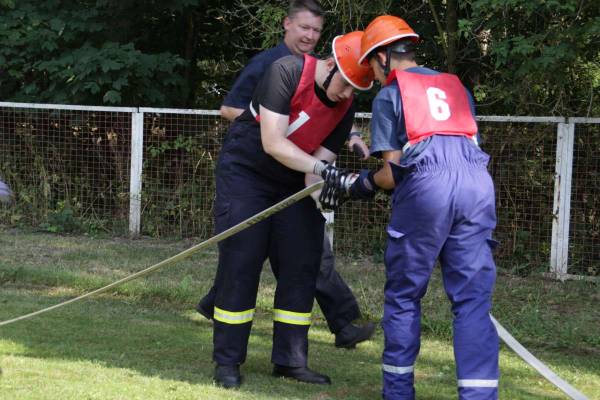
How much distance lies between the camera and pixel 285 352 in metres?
5.45

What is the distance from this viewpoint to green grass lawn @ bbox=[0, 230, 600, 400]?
5.25 meters

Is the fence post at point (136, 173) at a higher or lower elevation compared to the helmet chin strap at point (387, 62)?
lower

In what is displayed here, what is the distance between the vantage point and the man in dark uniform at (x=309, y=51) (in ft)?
20.6

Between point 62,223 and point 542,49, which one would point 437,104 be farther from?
point 62,223

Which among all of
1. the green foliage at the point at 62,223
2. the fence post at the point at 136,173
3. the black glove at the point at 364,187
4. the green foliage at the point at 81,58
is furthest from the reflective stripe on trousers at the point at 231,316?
the green foliage at the point at 81,58

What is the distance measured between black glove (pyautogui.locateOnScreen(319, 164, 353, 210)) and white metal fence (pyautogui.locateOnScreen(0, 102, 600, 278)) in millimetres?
4861

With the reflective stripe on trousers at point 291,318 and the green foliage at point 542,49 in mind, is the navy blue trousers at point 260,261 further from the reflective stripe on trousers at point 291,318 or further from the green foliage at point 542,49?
the green foliage at point 542,49

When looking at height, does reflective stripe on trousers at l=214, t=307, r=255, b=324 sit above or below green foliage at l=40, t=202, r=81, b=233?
above

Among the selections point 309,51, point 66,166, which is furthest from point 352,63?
point 66,166

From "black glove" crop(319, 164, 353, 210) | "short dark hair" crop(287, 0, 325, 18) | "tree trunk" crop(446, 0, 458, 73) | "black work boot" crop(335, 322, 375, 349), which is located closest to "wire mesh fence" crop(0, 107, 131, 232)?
"tree trunk" crop(446, 0, 458, 73)

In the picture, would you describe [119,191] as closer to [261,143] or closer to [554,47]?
[554,47]

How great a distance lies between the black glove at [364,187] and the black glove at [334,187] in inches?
1.8

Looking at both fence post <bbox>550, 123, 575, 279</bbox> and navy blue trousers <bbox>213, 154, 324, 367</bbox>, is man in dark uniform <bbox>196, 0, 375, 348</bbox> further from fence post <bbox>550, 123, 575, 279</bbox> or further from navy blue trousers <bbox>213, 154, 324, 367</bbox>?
fence post <bbox>550, 123, 575, 279</bbox>

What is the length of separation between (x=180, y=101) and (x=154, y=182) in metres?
1.60
